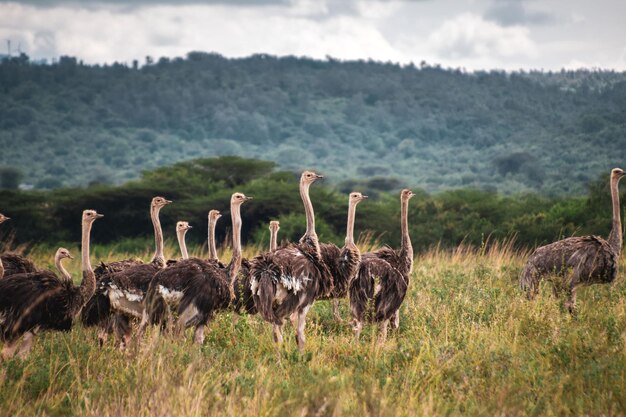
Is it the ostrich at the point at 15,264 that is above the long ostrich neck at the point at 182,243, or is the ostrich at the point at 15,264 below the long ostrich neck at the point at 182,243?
below

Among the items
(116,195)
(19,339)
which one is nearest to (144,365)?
(19,339)

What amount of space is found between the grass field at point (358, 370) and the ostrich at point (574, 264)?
446 mm

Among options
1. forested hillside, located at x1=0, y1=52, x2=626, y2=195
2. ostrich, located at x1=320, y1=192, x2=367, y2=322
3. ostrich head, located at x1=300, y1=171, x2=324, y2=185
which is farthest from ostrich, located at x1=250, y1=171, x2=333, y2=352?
forested hillside, located at x1=0, y1=52, x2=626, y2=195

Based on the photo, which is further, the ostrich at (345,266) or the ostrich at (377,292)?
the ostrich at (345,266)

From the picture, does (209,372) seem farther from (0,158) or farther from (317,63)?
(317,63)

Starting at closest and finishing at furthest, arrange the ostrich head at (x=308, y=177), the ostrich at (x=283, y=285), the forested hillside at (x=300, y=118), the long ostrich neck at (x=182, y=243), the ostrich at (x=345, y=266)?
1. the ostrich at (x=283, y=285)
2. the ostrich at (x=345, y=266)
3. the ostrich head at (x=308, y=177)
4. the long ostrich neck at (x=182, y=243)
5. the forested hillside at (x=300, y=118)

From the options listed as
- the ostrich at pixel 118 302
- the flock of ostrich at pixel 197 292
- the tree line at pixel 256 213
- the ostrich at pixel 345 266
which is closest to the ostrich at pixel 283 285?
the flock of ostrich at pixel 197 292

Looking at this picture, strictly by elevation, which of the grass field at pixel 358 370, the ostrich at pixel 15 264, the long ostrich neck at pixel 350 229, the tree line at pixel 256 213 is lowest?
the tree line at pixel 256 213

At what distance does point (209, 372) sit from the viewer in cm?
676

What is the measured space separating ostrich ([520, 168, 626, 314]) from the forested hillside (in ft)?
209

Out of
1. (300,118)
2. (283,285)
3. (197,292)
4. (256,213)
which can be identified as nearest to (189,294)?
(197,292)

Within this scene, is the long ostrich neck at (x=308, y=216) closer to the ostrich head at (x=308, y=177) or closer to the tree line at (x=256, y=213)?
the ostrich head at (x=308, y=177)

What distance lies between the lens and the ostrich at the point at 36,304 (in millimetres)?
7793

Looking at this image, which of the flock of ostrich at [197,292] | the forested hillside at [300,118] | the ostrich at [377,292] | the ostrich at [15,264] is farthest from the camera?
the forested hillside at [300,118]
